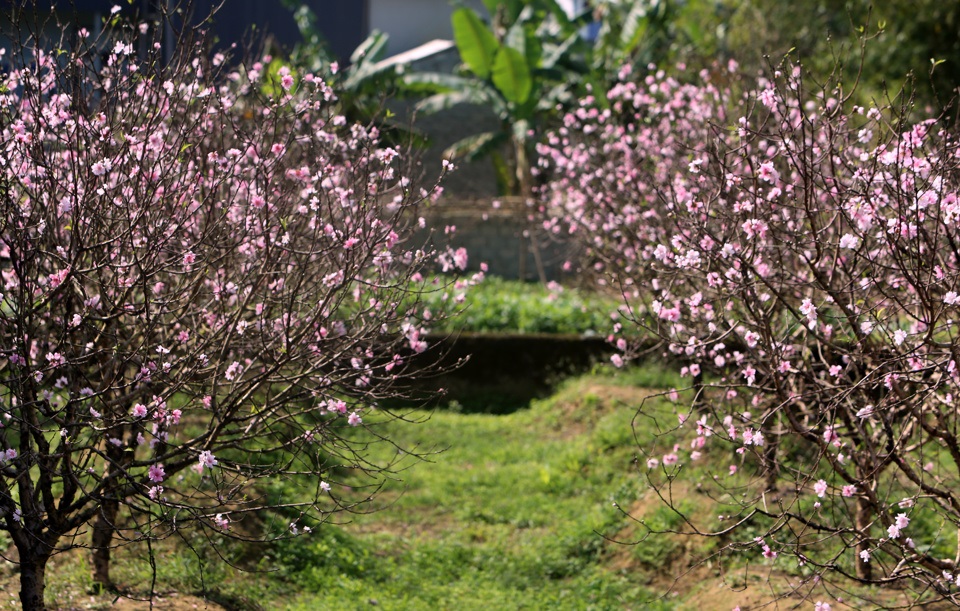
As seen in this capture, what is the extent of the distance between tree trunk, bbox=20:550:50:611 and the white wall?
27185 millimetres

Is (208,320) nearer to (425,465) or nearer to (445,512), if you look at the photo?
(445,512)

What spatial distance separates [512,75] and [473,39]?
96cm

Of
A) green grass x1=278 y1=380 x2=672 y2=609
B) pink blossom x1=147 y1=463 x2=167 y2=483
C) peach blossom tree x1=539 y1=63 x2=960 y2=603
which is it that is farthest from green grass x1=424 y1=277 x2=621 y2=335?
pink blossom x1=147 y1=463 x2=167 y2=483

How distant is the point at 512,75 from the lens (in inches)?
744

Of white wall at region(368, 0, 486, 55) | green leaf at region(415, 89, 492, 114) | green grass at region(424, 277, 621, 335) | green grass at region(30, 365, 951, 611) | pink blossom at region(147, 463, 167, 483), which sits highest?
white wall at region(368, 0, 486, 55)

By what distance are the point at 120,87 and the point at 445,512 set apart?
5561 millimetres

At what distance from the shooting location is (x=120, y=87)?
5.29 meters

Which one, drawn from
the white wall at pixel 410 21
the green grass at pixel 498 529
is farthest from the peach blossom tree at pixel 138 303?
the white wall at pixel 410 21

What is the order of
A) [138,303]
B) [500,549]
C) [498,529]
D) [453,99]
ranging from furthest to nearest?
[453,99] < [498,529] < [500,549] < [138,303]

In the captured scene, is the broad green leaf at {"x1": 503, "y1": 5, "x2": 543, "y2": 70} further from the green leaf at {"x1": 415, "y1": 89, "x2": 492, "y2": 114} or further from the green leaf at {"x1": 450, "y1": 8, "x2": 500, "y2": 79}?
the green leaf at {"x1": 415, "y1": 89, "x2": 492, "y2": 114}

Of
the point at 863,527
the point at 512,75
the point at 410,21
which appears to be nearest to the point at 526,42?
the point at 512,75

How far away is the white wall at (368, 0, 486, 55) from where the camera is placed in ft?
101

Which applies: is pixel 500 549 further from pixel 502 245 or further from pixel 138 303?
pixel 502 245

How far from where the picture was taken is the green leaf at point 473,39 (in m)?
18.8
